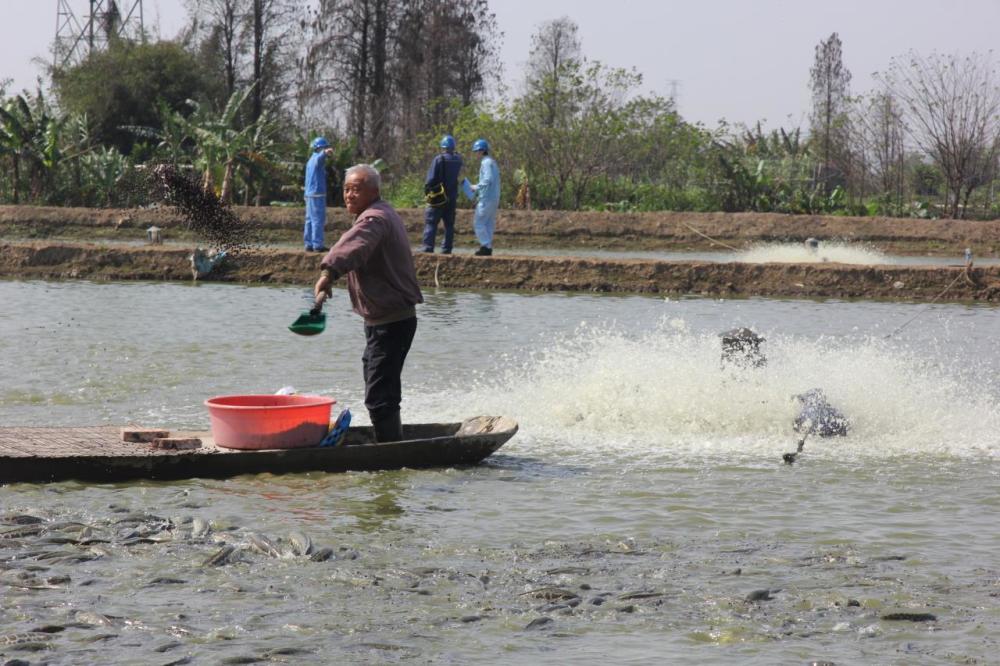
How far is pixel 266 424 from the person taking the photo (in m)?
8.42

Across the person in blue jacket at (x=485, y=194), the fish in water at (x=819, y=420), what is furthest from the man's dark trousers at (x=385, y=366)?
the person in blue jacket at (x=485, y=194)

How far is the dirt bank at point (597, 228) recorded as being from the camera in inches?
1206

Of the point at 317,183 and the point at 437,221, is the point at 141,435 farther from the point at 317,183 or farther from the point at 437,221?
the point at 437,221

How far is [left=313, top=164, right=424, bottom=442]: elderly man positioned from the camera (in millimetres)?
8594

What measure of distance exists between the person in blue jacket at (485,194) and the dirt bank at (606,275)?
914 millimetres

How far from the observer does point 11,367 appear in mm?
13312

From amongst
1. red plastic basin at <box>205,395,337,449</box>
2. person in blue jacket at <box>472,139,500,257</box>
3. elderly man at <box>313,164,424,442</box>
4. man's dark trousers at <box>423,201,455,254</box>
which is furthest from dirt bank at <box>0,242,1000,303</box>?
red plastic basin at <box>205,395,337,449</box>

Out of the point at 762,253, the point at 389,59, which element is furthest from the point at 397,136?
the point at 762,253

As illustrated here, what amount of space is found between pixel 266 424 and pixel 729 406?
3786 millimetres

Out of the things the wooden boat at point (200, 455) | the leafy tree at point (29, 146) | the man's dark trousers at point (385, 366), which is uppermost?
the leafy tree at point (29, 146)

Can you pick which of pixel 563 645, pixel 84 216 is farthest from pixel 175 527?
pixel 84 216

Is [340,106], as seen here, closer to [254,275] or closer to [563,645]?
[254,275]

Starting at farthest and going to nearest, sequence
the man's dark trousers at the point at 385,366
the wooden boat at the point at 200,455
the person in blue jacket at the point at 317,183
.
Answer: the person in blue jacket at the point at 317,183
the man's dark trousers at the point at 385,366
the wooden boat at the point at 200,455

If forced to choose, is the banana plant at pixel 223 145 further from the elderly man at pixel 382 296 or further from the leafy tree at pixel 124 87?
the elderly man at pixel 382 296
